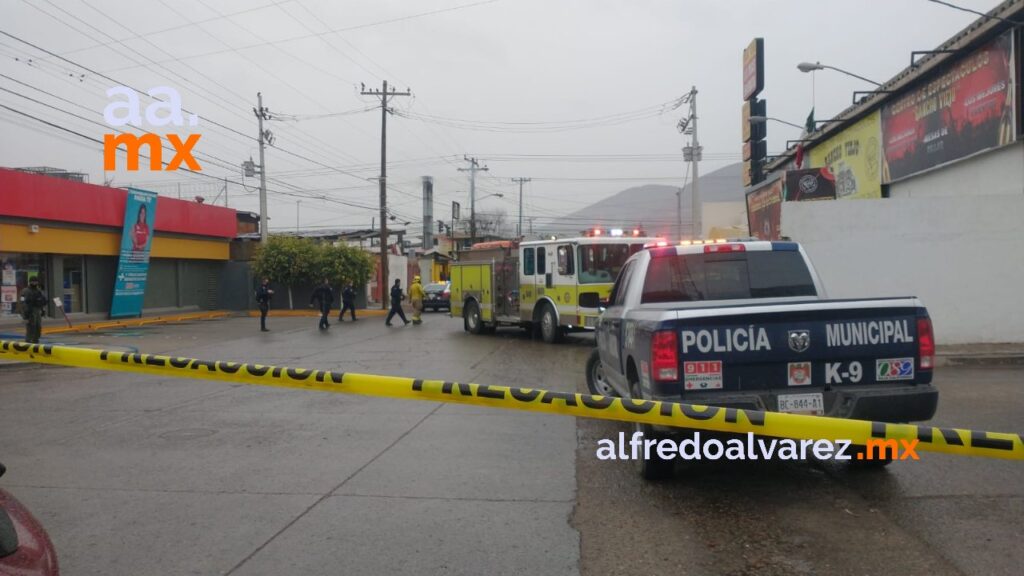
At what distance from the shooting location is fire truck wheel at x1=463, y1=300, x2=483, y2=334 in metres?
21.8

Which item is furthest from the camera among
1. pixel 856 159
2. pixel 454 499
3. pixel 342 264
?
pixel 342 264

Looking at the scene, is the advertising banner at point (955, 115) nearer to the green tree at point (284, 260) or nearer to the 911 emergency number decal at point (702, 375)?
the 911 emergency number decal at point (702, 375)

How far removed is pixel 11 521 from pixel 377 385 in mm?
2493

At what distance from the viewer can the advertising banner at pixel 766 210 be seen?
73.4 feet

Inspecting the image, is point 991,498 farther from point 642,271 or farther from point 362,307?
point 362,307

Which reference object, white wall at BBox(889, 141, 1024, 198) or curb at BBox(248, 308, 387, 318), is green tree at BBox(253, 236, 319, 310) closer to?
curb at BBox(248, 308, 387, 318)

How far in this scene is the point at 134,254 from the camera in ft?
101

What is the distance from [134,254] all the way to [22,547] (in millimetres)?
31396

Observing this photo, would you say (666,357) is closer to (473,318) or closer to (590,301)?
(590,301)

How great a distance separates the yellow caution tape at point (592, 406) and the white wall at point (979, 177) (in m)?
12.4

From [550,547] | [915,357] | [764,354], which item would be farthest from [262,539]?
[915,357]

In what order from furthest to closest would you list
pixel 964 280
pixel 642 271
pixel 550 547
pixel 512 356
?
pixel 512 356
pixel 964 280
pixel 642 271
pixel 550 547

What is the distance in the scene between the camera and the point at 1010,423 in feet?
26.3

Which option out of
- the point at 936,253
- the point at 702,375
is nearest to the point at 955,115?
the point at 936,253
